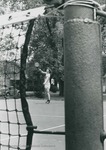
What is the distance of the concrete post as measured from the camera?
1.97 meters

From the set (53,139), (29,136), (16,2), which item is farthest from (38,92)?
(29,136)

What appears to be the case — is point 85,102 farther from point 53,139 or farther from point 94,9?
point 53,139

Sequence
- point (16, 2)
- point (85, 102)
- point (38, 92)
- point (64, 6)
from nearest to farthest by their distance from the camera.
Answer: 1. point (85, 102)
2. point (64, 6)
3. point (38, 92)
4. point (16, 2)

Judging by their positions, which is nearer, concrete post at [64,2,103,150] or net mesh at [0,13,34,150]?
concrete post at [64,2,103,150]

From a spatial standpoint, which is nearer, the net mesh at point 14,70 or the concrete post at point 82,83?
the concrete post at point 82,83

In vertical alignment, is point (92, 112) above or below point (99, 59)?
below

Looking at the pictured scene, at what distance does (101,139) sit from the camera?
6.60 feet

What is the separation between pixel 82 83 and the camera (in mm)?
1960

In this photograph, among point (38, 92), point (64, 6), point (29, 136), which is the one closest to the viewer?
point (64, 6)

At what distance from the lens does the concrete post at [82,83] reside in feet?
6.45

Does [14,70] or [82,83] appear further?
[14,70]

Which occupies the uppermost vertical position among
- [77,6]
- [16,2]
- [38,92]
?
[16,2]

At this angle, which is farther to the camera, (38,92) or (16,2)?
(16,2)

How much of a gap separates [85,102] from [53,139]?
576cm
